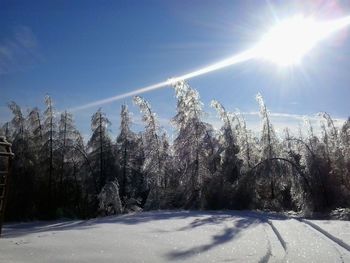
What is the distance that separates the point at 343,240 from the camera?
10039mm

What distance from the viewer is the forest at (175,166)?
2420 cm

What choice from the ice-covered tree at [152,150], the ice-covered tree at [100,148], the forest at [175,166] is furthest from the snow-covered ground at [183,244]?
the ice-covered tree at [100,148]

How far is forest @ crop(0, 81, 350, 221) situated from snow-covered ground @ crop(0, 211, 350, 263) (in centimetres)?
1013

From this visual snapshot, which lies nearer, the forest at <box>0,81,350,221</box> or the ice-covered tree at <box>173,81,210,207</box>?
the forest at <box>0,81,350,221</box>

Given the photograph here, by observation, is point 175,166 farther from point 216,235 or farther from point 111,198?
point 216,235

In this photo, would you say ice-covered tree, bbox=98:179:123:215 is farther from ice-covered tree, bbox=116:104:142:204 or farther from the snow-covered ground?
the snow-covered ground

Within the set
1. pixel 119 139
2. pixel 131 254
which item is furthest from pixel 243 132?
pixel 131 254

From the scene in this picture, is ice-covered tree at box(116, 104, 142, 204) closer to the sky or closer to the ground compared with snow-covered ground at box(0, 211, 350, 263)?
closer to the sky

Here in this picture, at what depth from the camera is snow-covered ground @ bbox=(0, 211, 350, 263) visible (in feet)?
24.4

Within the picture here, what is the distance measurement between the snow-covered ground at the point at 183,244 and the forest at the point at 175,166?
399 inches

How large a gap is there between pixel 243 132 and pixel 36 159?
16996 millimetres

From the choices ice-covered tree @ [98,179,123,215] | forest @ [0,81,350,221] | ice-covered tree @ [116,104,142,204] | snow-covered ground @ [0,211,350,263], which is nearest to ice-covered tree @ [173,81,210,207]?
forest @ [0,81,350,221]

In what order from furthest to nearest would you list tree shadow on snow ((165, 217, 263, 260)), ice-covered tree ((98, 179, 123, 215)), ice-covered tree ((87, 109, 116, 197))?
ice-covered tree ((87, 109, 116, 197)), ice-covered tree ((98, 179, 123, 215)), tree shadow on snow ((165, 217, 263, 260))

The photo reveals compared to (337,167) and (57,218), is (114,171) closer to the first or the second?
(57,218)
